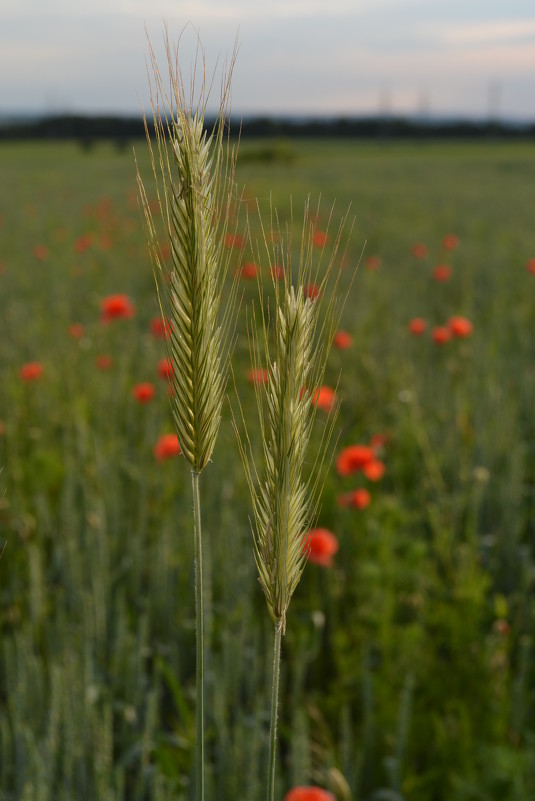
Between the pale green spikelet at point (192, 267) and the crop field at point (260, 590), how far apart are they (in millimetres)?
48

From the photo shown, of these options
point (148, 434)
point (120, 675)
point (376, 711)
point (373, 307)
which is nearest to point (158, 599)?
point (120, 675)

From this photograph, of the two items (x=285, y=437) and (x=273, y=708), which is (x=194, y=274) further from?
(x=273, y=708)

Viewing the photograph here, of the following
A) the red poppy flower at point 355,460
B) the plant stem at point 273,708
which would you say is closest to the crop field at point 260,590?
the red poppy flower at point 355,460

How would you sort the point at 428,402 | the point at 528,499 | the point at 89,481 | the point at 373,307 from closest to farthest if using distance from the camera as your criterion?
1. the point at 89,481
2. the point at 528,499
3. the point at 428,402
4. the point at 373,307

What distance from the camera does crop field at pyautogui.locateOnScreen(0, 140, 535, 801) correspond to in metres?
1.79

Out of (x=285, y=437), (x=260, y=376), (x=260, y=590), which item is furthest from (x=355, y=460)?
(x=285, y=437)

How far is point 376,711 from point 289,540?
1.65m

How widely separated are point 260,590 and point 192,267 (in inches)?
79.4

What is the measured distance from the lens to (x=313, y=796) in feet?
4.20

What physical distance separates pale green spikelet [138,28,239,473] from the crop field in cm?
5

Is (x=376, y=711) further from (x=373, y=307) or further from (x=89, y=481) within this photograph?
(x=373, y=307)

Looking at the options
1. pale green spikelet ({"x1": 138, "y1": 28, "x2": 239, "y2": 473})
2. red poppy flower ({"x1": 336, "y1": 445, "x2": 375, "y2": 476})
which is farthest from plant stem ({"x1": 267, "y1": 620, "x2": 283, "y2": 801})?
red poppy flower ({"x1": 336, "y1": 445, "x2": 375, "y2": 476})

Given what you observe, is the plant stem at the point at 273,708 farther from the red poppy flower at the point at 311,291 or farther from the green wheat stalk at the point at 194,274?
the red poppy flower at the point at 311,291

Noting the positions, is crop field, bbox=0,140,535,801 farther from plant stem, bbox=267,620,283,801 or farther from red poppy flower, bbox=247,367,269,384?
plant stem, bbox=267,620,283,801
